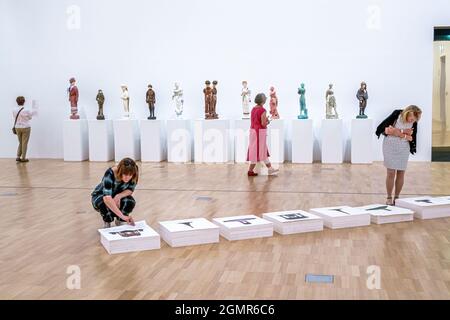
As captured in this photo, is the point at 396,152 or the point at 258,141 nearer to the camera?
the point at 396,152

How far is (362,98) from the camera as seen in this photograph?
39.5ft

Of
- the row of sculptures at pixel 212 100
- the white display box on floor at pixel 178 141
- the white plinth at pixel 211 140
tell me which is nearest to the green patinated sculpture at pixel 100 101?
the row of sculptures at pixel 212 100

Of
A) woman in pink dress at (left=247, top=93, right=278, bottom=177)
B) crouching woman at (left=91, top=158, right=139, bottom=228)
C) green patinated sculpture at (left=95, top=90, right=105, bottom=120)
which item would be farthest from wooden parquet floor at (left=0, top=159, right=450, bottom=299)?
green patinated sculpture at (left=95, top=90, right=105, bottom=120)

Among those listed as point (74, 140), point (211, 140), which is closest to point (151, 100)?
point (211, 140)

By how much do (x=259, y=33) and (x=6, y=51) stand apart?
21.2ft

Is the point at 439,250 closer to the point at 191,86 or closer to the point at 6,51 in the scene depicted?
the point at 191,86

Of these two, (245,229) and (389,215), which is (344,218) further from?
(245,229)

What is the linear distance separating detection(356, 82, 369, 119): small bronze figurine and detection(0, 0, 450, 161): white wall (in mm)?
522

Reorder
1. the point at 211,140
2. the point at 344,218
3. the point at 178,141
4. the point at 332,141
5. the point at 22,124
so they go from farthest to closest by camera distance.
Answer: the point at 22,124
the point at 178,141
the point at 211,140
the point at 332,141
the point at 344,218

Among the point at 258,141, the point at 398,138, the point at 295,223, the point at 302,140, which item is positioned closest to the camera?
the point at 295,223

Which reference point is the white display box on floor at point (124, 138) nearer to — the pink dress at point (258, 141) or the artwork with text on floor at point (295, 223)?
the pink dress at point (258, 141)

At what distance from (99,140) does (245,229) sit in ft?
26.9

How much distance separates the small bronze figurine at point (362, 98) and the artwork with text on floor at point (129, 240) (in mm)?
7886

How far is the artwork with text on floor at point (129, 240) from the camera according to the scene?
16.7 ft
